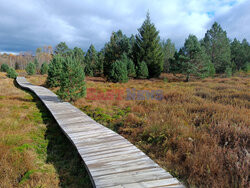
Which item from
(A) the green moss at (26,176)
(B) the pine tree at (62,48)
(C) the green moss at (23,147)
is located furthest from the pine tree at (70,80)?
(B) the pine tree at (62,48)

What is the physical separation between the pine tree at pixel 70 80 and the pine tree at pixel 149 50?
20.2 m

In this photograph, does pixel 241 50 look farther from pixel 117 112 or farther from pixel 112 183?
pixel 112 183

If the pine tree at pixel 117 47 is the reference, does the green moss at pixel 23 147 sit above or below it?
below

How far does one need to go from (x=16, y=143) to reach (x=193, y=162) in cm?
447

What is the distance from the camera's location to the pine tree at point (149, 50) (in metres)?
27.7

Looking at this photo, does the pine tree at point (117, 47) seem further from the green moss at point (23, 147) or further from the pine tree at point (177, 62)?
the green moss at point (23, 147)

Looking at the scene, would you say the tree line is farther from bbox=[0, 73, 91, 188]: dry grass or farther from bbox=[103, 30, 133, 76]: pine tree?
bbox=[0, 73, 91, 188]: dry grass

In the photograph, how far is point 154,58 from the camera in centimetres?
2778

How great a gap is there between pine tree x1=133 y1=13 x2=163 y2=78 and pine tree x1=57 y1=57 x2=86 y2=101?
20.2 m

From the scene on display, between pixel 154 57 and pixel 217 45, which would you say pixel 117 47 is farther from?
pixel 217 45

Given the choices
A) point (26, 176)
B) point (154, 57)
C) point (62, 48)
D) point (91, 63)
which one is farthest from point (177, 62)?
point (62, 48)

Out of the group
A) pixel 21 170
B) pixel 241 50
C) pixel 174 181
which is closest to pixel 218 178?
pixel 174 181

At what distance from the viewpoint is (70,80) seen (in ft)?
29.1

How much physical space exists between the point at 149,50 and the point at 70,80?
868 inches
